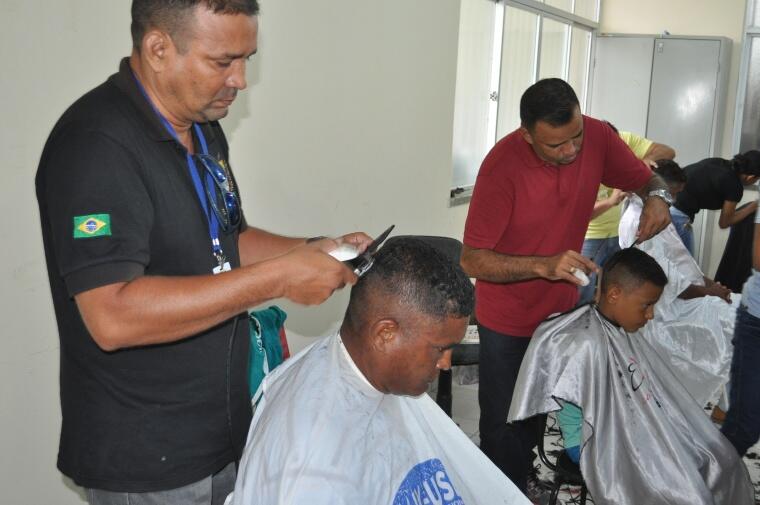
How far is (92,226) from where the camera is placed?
1132mm

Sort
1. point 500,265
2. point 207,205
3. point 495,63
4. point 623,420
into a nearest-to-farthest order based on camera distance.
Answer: point 207,205
point 500,265
point 623,420
point 495,63

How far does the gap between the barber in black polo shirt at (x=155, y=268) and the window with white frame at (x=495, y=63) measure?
328 cm

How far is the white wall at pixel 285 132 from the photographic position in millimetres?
1853

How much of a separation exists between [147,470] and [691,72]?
21.3 feet

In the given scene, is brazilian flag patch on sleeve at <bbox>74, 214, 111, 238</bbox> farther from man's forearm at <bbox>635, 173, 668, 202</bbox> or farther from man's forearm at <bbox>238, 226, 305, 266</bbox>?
man's forearm at <bbox>635, 173, 668, 202</bbox>

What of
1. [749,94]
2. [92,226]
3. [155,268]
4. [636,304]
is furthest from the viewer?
[749,94]

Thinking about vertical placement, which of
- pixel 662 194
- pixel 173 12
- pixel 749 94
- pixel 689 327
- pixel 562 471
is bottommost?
pixel 562 471

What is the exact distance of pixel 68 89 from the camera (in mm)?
1953

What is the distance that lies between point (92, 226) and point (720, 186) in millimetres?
4359

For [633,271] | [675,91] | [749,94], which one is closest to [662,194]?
[633,271]

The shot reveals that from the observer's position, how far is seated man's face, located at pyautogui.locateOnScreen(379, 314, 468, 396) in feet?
4.30

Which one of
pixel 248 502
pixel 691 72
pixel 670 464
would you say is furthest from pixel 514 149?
pixel 691 72

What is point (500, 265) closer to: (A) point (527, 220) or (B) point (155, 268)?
(A) point (527, 220)

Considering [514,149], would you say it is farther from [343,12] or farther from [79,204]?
[79,204]
